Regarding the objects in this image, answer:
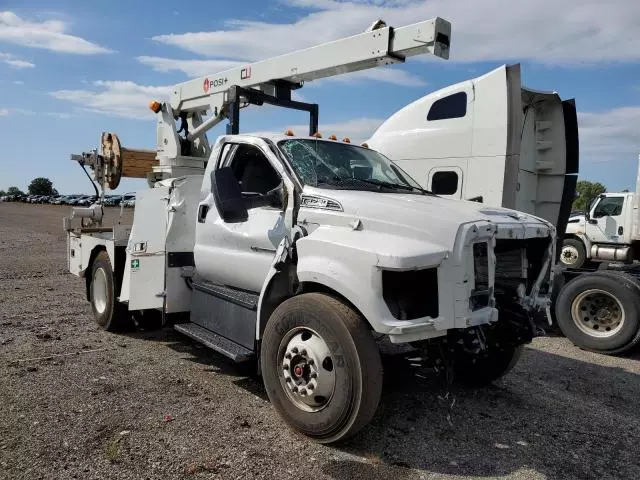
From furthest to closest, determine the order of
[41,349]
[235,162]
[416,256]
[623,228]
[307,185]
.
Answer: [623,228]
[41,349]
[235,162]
[307,185]
[416,256]

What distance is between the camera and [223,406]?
14.7ft

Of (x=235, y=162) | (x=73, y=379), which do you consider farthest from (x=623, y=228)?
(x=73, y=379)

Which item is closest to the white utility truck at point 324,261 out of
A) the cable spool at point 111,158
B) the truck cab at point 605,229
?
the cable spool at point 111,158

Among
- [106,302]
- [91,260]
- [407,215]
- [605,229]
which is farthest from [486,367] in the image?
[605,229]

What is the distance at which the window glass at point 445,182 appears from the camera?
787cm

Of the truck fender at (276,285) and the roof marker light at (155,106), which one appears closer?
the truck fender at (276,285)

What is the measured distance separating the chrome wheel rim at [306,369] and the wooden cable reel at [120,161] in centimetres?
466

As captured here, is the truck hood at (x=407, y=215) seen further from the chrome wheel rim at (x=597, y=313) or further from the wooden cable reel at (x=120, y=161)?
the wooden cable reel at (x=120, y=161)

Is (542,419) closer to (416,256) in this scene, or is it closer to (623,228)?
(416,256)

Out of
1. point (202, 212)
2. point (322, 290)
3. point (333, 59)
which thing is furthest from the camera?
point (333, 59)

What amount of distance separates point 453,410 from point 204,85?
4.94 m

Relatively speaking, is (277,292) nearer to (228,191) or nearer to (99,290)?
(228,191)

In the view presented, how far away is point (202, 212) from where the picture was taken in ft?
17.9

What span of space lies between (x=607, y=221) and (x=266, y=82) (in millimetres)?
11127
